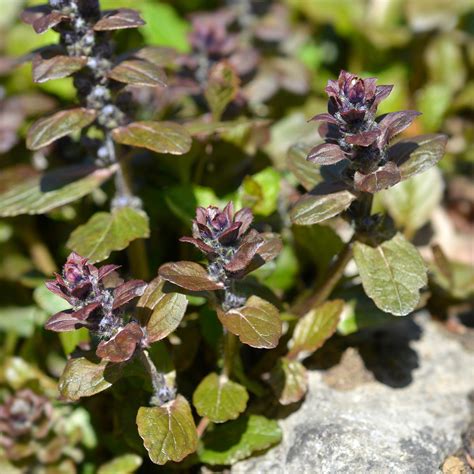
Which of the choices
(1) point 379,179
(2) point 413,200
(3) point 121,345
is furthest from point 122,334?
(2) point 413,200

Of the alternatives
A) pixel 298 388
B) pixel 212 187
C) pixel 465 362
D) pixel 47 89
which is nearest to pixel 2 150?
pixel 47 89

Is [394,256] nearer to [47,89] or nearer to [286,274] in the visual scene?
[286,274]

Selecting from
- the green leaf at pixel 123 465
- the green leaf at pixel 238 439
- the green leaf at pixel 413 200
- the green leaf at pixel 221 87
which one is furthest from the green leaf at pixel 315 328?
the green leaf at pixel 221 87

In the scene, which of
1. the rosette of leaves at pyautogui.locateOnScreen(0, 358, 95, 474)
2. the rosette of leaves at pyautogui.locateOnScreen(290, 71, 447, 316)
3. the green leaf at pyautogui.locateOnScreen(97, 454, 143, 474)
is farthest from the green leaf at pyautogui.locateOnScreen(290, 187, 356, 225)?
the rosette of leaves at pyautogui.locateOnScreen(0, 358, 95, 474)

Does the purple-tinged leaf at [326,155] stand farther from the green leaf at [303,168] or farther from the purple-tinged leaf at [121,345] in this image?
the purple-tinged leaf at [121,345]

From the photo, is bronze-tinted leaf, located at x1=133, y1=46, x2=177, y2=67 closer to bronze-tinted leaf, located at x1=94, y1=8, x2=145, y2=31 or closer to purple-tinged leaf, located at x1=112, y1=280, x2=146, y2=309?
bronze-tinted leaf, located at x1=94, y1=8, x2=145, y2=31
